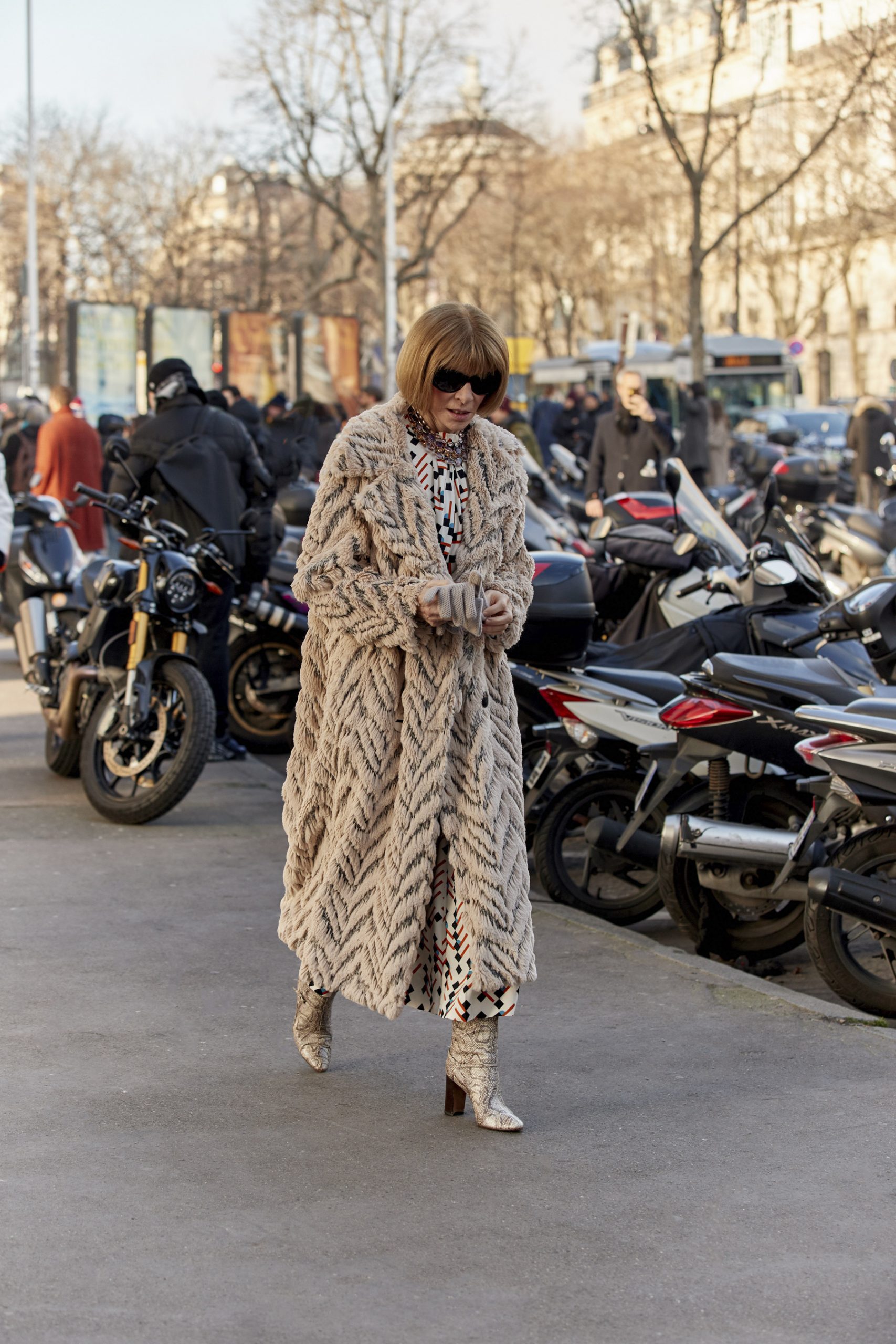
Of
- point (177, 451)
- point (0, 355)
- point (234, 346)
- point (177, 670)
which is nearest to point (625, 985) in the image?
point (177, 670)

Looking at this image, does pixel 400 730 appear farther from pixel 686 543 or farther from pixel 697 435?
pixel 697 435

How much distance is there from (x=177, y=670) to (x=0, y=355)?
6135 centimetres

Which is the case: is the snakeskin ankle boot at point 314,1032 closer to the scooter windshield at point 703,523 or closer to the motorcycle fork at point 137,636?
the motorcycle fork at point 137,636

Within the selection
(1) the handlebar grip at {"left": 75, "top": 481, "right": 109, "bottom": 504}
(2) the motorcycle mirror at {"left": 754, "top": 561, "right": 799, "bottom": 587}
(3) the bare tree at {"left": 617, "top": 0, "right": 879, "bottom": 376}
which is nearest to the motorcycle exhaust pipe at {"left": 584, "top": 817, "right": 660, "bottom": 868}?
(2) the motorcycle mirror at {"left": 754, "top": 561, "right": 799, "bottom": 587}

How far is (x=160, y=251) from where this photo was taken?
5572 cm

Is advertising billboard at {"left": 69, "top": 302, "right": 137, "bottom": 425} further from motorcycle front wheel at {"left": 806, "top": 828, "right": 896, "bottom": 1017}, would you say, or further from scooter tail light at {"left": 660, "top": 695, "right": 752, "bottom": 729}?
motorcycle front wheel at {"left": 806, "top": 828, "right": 896, "bottom": 1017}

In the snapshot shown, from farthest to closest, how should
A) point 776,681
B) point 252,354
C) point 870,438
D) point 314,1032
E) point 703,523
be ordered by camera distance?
point 252,354, point 870,438, point 703,523, point 776,681, point 314,1032

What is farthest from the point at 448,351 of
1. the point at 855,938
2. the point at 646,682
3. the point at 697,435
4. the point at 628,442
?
the point at 697,435

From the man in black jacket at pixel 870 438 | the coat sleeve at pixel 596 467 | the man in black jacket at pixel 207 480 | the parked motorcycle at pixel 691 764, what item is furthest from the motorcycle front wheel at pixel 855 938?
the man in black jacket at pixel 870 438

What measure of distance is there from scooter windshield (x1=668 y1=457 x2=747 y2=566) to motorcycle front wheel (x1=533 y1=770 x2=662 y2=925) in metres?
2.01

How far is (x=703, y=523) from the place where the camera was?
8406 millimetres

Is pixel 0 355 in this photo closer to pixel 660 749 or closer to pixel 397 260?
pixel 397 260

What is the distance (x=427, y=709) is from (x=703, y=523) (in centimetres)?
438

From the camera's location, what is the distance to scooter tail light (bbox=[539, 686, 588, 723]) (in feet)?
22.0
